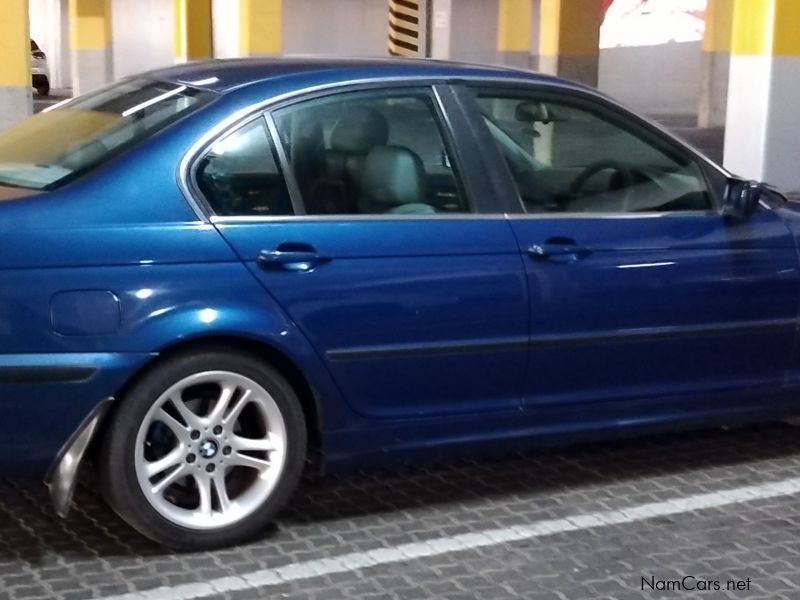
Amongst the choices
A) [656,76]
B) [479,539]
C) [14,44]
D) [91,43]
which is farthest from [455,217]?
[656,76]

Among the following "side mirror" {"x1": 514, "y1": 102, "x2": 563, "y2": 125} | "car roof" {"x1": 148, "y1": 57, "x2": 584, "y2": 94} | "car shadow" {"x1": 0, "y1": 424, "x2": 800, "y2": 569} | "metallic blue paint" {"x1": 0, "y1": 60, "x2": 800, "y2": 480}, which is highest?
"car roof" {"x1": 148, "y1": 57, "x2": 584, "y2": 94}

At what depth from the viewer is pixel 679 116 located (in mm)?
31812

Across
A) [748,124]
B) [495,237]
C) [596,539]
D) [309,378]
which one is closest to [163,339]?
[309,378]

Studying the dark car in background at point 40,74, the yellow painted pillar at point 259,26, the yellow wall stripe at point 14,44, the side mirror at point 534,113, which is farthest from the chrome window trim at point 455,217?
the dark car in background at point 40,74

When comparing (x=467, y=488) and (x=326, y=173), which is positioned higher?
(x=326, y=173)

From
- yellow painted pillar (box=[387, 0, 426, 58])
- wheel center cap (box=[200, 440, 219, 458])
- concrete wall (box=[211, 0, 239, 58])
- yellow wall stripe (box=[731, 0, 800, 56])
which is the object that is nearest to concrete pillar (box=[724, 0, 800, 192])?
yellow wall stripe (box=[731, 0, 800, 56])

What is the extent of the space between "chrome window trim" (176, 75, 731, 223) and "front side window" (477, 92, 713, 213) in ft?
0.17

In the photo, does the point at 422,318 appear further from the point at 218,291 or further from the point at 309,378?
the point at 218,291

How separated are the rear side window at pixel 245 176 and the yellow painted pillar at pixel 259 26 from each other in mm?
8417

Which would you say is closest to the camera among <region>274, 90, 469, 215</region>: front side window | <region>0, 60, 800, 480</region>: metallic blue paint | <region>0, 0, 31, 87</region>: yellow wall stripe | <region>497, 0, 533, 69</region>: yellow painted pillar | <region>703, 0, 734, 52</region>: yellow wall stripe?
<region>0, 60, 800, 480</region>: metallic blue paint

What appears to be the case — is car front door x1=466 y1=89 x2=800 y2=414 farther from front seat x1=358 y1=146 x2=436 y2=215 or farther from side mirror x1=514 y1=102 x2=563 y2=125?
front seat x1=358 y1=146 x2=436 y2=215

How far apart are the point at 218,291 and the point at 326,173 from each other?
2.02 ft

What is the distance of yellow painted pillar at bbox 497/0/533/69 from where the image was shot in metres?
23.1

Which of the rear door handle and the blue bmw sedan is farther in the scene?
the rear door handle
